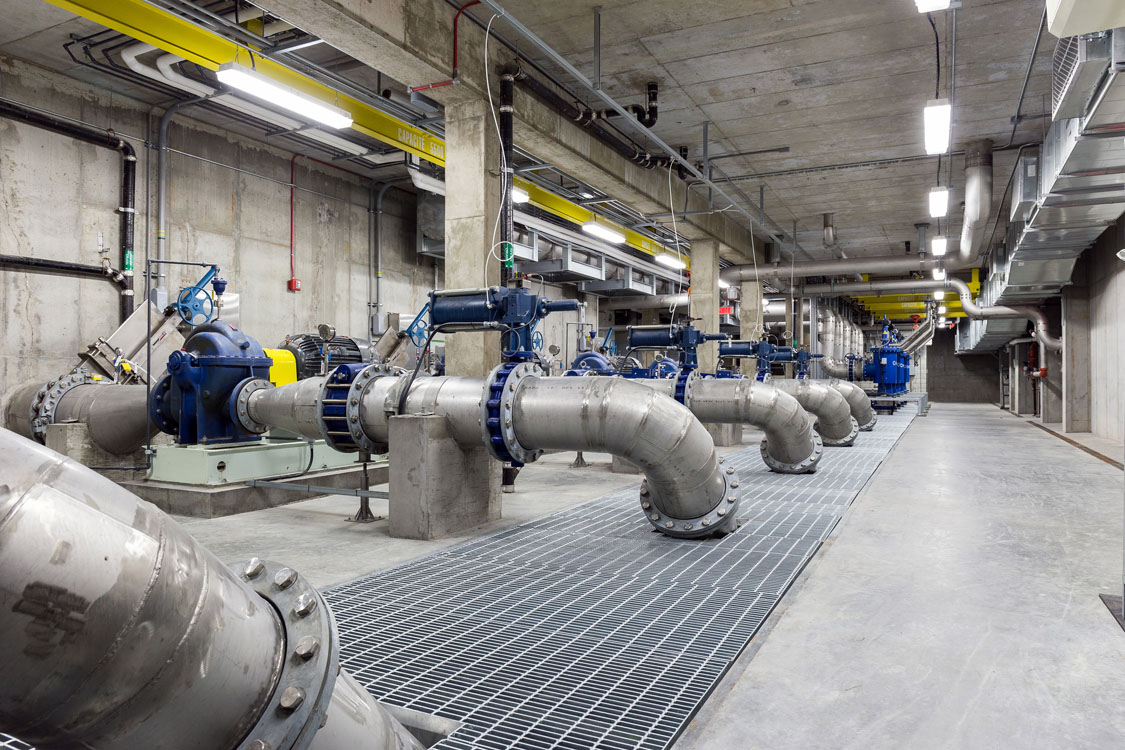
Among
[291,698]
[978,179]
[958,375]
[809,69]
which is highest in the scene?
[809,69]

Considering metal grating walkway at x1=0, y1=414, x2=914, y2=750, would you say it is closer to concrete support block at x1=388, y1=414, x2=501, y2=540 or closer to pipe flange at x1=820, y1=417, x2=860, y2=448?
concrete support block at x1=388, y1=414, x2=501, y2=540

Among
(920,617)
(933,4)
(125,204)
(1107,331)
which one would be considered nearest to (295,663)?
(920,617)

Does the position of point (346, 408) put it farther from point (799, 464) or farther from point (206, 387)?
point (799, 464)

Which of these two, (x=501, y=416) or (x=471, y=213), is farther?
(x=471, y=213)

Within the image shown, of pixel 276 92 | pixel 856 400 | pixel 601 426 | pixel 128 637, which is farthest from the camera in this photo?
pixel 856 400

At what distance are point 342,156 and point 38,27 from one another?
434 centimetres

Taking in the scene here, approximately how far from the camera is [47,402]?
673cm

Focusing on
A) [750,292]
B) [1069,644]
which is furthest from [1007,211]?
[1069,644]

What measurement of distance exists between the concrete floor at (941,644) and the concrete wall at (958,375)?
98.3ft

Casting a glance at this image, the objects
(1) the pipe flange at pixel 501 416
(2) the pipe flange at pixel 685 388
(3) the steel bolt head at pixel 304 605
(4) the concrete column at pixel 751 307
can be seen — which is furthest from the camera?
(4) the concrete column at pixel 751 307

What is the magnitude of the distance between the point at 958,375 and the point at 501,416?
33253 millimetres

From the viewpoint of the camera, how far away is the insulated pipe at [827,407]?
9691 millimetres

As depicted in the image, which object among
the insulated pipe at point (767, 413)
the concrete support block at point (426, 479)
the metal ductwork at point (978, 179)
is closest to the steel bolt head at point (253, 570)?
the concrete support block at point (426, 479)

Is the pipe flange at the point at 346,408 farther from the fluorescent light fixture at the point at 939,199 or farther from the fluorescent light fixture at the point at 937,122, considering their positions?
the fluorescent light fixture at the point at 939,199
